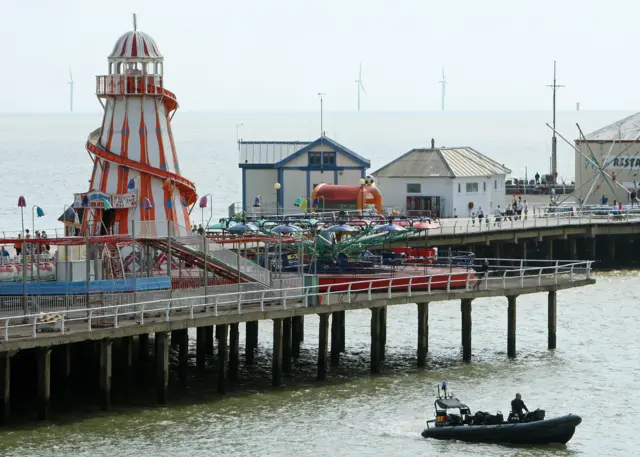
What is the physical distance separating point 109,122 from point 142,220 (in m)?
4.42

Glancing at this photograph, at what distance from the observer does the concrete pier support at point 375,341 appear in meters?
64.3

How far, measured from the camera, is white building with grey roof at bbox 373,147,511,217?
350ft

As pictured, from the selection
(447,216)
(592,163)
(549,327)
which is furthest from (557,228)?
(549,327)

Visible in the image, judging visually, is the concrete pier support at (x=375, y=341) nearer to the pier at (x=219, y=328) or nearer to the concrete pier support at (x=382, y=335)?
the pier at (x=219, y=328)

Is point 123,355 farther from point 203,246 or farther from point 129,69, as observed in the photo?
point 129,69

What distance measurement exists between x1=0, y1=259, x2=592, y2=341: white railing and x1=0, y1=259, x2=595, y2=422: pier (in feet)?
0.14

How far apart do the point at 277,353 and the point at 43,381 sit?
32.8ft

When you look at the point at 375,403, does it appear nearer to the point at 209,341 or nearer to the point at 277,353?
the point at 277,353

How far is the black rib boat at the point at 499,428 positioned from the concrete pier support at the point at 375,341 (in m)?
9.27

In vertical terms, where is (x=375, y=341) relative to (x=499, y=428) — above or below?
above

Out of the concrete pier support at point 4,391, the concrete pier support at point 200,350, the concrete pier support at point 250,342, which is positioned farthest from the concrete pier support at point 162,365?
the concrete pier support at point 250,342

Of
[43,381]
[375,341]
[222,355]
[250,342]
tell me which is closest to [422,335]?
[375,341]

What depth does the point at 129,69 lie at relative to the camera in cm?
7012

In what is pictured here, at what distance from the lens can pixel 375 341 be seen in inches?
2537
